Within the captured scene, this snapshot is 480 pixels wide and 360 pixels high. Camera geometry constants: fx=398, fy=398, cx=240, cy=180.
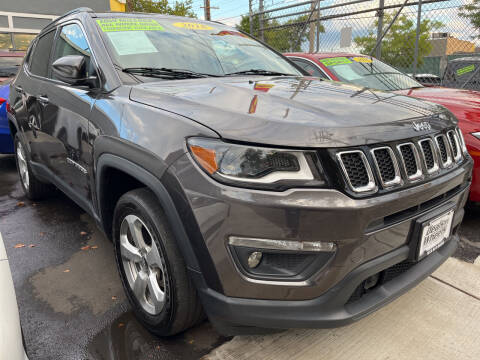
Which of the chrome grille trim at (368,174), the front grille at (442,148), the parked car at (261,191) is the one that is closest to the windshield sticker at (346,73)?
the parked car at (261,191)

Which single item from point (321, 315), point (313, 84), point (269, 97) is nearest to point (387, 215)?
point (321, 315)

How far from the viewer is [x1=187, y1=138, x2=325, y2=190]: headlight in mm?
1535

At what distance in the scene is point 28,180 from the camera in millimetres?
4117

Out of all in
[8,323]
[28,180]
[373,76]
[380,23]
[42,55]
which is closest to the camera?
[8,323]

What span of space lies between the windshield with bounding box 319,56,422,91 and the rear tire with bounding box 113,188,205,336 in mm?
3562

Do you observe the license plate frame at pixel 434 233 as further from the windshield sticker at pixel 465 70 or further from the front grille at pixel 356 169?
the windshield sticker at pixel 465 70

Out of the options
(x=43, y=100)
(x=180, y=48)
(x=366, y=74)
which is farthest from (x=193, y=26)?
(x=366, y=74)

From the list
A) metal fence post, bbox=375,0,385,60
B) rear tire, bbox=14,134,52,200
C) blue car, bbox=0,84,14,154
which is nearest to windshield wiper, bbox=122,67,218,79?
rear tire, bbox=14,134,52,200

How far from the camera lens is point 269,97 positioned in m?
1.95

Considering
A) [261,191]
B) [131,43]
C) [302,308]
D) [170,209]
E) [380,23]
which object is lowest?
[302,308]

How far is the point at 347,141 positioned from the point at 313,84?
3.30 feet

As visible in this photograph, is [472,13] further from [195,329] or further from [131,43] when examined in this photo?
[195,329]

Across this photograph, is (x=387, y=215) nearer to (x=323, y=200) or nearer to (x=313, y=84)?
(x=323, y=200)

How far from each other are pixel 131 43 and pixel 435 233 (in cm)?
210
